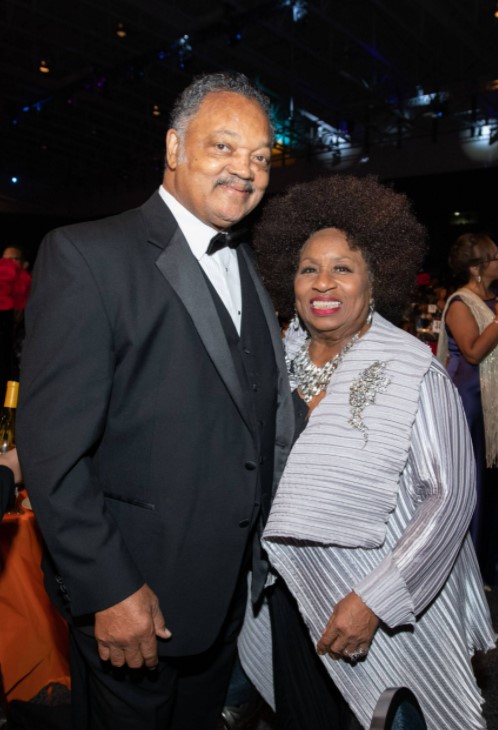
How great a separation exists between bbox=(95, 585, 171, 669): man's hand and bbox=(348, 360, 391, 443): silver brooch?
26.0 inches

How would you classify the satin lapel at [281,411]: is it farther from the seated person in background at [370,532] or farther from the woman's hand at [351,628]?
the woman's hand at [351,628]

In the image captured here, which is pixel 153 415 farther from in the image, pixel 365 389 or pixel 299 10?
pixel 299 10

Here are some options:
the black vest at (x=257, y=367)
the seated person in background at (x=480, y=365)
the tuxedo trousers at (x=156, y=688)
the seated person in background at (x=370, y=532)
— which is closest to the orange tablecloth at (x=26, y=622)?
the tuxedo trousers at (x=156, y=688)

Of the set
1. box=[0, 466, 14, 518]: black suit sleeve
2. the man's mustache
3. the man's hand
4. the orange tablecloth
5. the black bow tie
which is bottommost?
the orange tablecloth

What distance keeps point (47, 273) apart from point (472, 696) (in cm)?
151

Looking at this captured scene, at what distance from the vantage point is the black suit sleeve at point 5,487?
151 cm

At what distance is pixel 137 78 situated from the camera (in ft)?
29.9

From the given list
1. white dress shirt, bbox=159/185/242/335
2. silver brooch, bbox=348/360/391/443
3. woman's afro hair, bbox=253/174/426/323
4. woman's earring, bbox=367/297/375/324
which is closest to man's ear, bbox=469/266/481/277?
woman's afro hair, bbox=253/174/426/323

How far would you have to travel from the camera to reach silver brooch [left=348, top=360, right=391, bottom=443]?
155 centimetres

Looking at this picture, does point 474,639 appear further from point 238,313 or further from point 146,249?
point 146,249

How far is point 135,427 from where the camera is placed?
1310mm

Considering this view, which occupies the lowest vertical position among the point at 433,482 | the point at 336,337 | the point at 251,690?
the point at 251,690

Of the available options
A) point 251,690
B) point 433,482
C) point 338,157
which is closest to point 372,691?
point 433,482

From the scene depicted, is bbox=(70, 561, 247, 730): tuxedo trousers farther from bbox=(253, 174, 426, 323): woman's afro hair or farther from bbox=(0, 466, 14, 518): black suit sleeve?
bbox=(253, 174, 426, 323): woman's afro hair
